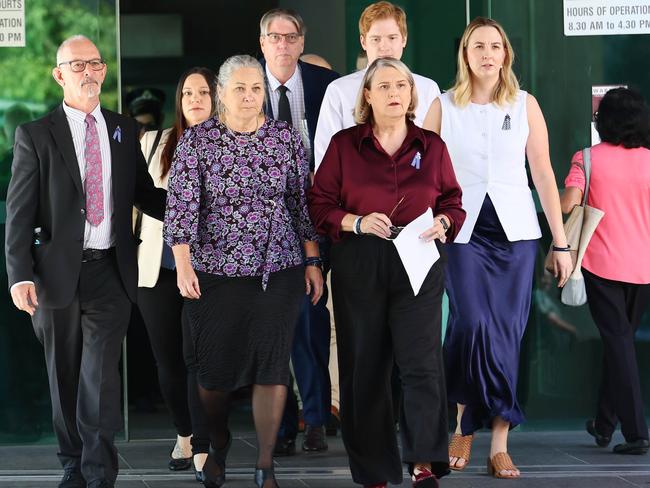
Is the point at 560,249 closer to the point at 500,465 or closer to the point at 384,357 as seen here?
the point at 500,465

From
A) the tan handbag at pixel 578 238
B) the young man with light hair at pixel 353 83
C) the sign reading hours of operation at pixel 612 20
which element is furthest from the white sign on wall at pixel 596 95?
the young man with light hair at pixel 353 83

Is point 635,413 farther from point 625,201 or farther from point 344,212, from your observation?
point 344,212

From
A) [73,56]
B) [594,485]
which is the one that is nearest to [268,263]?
[73,56]

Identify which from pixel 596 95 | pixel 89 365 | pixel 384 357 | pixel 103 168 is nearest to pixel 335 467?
pixel 384 357

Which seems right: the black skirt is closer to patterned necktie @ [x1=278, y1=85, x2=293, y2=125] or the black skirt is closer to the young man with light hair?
the young man with light hair

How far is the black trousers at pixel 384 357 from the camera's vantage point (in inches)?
219

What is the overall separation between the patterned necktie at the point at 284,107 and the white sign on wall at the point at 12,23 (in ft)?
5.88

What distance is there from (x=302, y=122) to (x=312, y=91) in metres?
0.19

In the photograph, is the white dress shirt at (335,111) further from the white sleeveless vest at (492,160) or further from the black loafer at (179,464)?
the black loafer at (179,464)

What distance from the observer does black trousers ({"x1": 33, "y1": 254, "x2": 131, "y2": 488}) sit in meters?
5.63

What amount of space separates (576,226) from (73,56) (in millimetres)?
2801

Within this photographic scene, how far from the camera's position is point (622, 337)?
6.91 metres

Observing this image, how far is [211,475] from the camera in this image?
19.4 ft

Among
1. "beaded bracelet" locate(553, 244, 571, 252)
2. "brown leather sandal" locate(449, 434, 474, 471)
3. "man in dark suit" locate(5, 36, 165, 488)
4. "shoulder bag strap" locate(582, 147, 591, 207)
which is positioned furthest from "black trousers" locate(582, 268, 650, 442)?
"man in dark suit" locate(5, 36, 165, 488)
